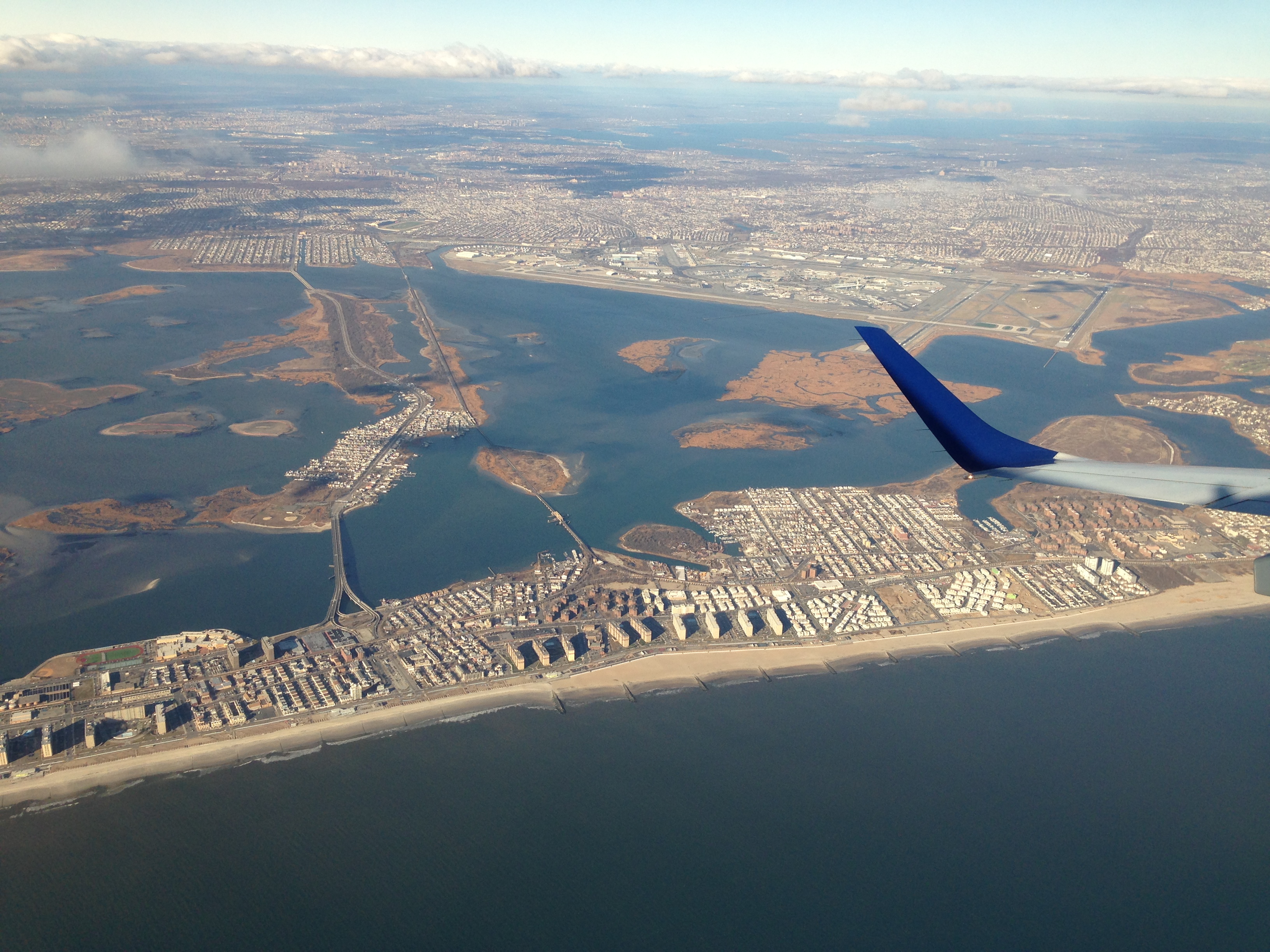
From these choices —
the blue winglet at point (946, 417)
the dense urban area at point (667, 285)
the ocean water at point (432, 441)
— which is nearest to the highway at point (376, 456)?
the dense urban area at point (667, 285)

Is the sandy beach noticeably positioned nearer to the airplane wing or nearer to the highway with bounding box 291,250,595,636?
the highway with bounding box 291,250,595,636

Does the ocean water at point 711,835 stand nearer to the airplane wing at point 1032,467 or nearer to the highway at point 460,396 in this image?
the highway at point 460,396

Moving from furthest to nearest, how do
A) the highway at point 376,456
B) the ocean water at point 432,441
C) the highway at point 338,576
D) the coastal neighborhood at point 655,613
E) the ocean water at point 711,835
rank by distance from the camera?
1. the ocean water at point 432,441
2. the highway at point 376,456
3. the highway at point 338,576
4. the coastal neighborhood at point 655,613
5. the ocean water at point 711,835

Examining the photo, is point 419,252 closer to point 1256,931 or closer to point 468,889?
point 468,889

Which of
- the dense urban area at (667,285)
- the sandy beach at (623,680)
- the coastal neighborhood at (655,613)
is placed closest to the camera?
the sandy beach at (623,680)

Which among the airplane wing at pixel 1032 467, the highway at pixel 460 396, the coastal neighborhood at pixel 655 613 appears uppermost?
Result: the airplane wing at pixel 1032 467

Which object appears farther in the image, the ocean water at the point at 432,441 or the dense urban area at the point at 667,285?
the ocean water at the point at 432,441

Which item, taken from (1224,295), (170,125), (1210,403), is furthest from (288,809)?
(170,125)

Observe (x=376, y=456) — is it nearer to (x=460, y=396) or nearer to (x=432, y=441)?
(x=432, y=441)
